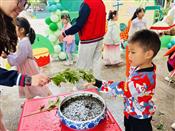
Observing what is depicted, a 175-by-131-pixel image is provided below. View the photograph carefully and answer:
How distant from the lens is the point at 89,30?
9.48 feet

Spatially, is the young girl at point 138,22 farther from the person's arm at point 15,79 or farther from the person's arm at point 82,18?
the person's arm at point 15,79

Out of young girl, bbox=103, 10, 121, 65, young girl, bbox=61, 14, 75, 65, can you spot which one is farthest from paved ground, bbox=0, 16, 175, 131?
young girl, bbox=61, 14, 75, 65

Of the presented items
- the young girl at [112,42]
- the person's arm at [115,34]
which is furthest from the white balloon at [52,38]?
the person's arm at [115,34]

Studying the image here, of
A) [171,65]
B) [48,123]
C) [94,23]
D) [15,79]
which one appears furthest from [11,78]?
[171,65]

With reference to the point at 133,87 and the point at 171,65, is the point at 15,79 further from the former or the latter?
the point at 171,65

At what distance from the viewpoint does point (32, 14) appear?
5418mm

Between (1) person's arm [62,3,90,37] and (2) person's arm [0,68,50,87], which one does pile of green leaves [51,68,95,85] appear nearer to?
(2) person's arm [0,68,50,87]

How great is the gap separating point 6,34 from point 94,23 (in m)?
1.44

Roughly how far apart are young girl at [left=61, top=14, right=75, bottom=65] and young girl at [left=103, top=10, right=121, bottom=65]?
0.57 meters

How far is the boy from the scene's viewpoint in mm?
1622

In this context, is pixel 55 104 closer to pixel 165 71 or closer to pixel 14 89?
pixel 14 89

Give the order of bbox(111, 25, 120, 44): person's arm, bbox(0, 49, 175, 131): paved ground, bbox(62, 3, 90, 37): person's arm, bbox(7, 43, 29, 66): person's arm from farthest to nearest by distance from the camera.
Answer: bbox(111, 25, 120, 44): person's arm, bbox(62, 3, 90, 37): person's arm, bbox(0, 49, 175, 131): paved ground, bbox(7, 43, 29, 66): person's arm

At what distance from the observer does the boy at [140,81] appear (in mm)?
1622

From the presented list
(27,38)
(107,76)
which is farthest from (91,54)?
(27,38)
